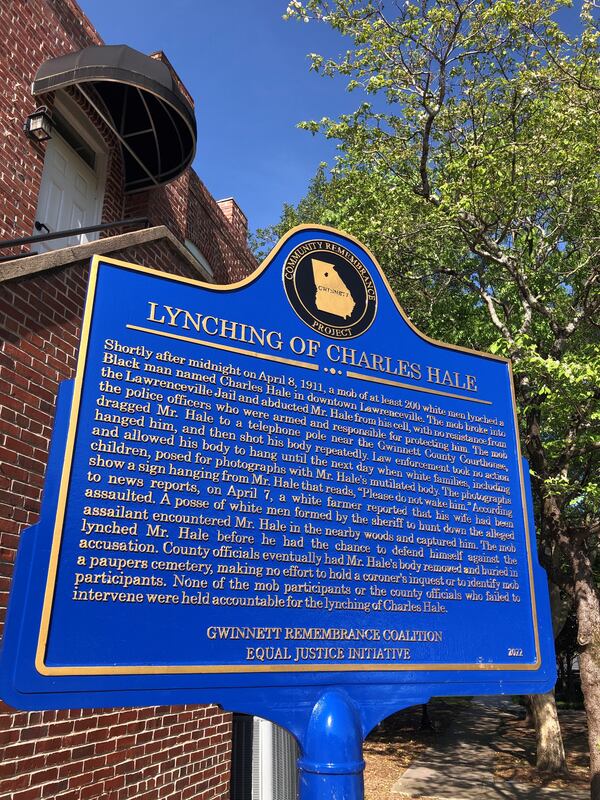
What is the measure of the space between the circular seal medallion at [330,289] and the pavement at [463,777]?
9498mm

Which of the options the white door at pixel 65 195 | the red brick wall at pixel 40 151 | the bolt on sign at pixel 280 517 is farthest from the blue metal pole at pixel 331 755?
the white door at pixel 65 195

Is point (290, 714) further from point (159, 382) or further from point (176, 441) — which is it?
point (159, 382)

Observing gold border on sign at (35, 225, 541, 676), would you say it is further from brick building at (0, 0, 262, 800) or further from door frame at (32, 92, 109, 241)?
door frame at (32, 92, 109, 241)

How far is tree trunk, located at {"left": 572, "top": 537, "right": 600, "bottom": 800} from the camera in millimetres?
8445

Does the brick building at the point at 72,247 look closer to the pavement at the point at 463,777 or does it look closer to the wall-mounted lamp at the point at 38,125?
the wall-mounted lamp at the point at 38,125

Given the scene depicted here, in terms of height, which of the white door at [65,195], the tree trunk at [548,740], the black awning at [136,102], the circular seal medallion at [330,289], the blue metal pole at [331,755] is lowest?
the tree trunk at [548,740]

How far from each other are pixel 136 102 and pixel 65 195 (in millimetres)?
1393

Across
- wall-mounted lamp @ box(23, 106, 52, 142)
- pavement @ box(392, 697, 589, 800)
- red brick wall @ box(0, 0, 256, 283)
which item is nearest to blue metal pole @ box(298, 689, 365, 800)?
red brick wall @ box(0, 0, 256, 283)

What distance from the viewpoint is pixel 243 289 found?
3441 millimetres

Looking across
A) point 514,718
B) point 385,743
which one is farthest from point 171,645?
point 514,718

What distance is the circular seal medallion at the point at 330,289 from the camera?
3.56 metres

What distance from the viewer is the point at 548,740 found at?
12.1 m

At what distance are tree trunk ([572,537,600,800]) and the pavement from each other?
2.07 meters

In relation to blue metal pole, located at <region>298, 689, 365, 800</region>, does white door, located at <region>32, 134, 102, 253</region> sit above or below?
above
